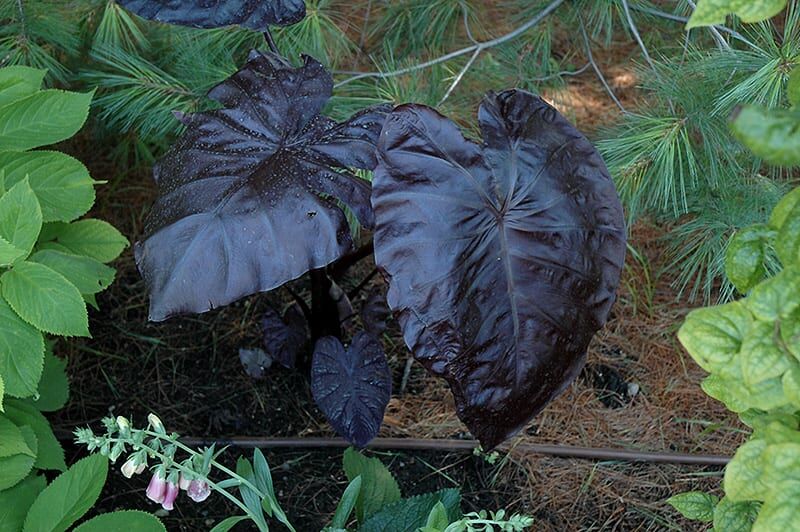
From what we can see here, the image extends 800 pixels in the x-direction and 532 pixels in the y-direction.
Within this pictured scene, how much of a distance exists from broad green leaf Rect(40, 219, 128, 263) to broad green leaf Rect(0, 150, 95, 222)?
0.31 feet

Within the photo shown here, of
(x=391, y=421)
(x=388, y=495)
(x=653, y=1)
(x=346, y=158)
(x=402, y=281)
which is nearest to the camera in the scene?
(x=402, y=281)

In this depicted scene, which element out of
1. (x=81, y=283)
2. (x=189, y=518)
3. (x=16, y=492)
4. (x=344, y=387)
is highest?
(x=81, y=283)

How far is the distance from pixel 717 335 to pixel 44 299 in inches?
34.4

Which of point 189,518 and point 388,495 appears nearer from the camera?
point 388,495

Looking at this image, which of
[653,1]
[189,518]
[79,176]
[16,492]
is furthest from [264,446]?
[653,1]

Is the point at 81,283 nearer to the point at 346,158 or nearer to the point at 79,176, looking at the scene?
the point at 79,176

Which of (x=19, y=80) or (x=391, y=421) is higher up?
(x=19, y=80)

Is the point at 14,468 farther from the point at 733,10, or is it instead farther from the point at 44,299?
the point at 733,10

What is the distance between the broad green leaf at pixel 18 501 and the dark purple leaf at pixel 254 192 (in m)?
0.43

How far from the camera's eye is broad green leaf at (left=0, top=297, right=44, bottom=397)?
3.72 feet

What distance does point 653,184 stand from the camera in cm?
145

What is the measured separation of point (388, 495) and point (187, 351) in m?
0.60

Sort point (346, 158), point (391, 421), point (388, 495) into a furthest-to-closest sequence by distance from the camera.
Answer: point (391, 421) < point (388, 495) < point (346, 158)

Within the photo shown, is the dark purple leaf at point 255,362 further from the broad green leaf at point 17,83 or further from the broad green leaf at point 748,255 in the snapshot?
the broad green leaf at point 748,255
